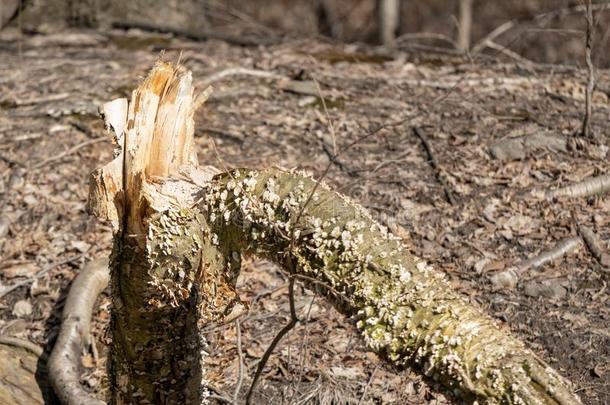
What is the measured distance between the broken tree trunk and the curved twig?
848 millimetres

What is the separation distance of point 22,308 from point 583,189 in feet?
12.1

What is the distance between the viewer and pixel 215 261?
3133mm

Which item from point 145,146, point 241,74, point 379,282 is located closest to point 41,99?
point 241,74

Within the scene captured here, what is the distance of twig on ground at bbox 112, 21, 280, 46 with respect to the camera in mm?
8820

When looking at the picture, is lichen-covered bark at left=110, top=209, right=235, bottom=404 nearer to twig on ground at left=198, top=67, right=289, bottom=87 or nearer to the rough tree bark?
twig on ground at left=198, top=67, right=289, bottom=87

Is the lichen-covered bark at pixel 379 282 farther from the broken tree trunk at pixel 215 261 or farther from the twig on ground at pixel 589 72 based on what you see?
the twig on ground at pixel 589 72

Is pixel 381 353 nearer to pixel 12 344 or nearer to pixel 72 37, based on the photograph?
pixel 12 344

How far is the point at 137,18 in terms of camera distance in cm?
985

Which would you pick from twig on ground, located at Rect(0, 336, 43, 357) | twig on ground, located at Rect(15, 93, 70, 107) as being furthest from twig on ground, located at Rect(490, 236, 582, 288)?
twig on ground, located at Rect(15, 93, 70, 107)

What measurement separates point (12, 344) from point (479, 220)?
9.70 ft

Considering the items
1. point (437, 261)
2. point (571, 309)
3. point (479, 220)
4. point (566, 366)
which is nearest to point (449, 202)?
point (479, 220)

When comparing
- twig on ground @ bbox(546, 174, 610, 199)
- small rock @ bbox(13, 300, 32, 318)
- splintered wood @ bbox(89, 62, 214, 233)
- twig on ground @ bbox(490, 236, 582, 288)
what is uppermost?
splintered wood @ bbox(89, 62, 214, 233)

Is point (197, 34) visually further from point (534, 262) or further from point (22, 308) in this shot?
point (534, 262)

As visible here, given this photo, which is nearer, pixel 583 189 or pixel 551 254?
pixel 551 254
